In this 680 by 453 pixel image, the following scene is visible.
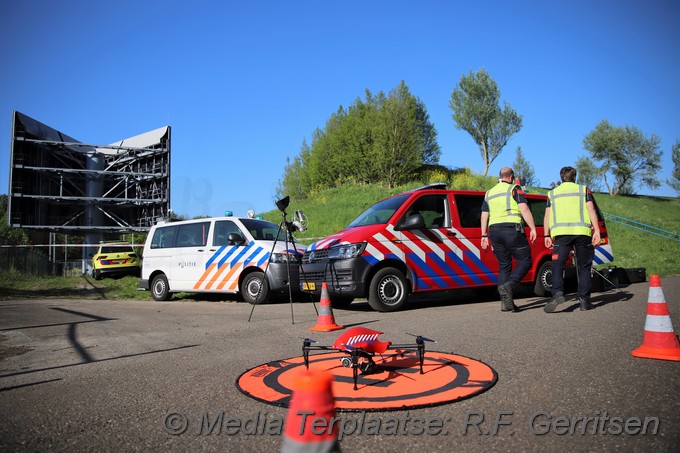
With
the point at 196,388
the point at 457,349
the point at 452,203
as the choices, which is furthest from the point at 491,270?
the point at 196,388

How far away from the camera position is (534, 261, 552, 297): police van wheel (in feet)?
31.8

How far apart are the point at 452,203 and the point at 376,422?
6915 millimetres

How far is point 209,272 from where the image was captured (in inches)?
447

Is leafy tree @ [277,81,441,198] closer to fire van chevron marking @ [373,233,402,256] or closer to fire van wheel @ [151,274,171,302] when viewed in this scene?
fire van wheel @ [151,274,171,302]

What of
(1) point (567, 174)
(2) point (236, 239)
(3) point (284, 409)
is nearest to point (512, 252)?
(1) point (567, 174)

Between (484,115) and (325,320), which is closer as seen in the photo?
(325,320)

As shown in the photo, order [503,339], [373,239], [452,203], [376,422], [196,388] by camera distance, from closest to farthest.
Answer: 1. [376,422]
2. [196,388]
3. [503,339]
4. [373,239]
5. [452,203]

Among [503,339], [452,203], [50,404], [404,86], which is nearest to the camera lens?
[50,404]

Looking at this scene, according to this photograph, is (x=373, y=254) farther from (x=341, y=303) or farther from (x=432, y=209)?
(x=341, y=303)

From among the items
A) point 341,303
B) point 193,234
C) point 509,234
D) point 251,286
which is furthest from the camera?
point 193,234

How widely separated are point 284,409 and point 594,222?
226 inches

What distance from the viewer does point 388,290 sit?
8.32 meters

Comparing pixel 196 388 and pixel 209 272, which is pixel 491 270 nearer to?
pixel 209 272

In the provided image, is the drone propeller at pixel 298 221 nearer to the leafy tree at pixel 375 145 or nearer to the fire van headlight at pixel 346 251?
the fire van headlight at pixel 346 251
